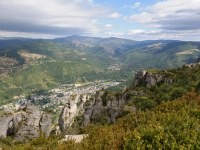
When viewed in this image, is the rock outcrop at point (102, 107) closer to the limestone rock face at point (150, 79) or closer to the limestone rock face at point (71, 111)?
the limestone rock face at point (150, 79)

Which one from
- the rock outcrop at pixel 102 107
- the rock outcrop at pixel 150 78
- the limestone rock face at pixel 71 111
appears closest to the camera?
the rock outcrop at pixel 102 107

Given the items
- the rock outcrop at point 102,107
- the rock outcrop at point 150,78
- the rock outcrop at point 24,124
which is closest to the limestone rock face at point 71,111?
the rock outcrop at point 102,107

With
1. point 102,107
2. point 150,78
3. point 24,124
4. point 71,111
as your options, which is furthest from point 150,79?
point 24,124

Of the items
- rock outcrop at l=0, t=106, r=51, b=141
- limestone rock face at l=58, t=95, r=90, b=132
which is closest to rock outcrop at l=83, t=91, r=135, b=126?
rock outcrop at l=0, t=106, r=51, b=141

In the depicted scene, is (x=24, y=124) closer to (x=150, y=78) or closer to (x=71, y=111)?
(x=71, y=111)

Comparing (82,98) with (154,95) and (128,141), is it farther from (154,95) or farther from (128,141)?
(128,141)

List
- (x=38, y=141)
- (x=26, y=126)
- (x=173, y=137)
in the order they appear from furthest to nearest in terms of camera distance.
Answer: (x=26, y=126) < (x=38, y=141) < (x=173, y=137)

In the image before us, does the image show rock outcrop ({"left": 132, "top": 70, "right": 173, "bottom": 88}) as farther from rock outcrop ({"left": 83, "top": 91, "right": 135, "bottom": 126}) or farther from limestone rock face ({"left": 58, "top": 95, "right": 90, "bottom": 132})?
limestone rock face ({"left": 58, "top": 95, "right": 90, "bottom": 132})

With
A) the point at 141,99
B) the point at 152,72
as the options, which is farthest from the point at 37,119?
the point at 152,72
